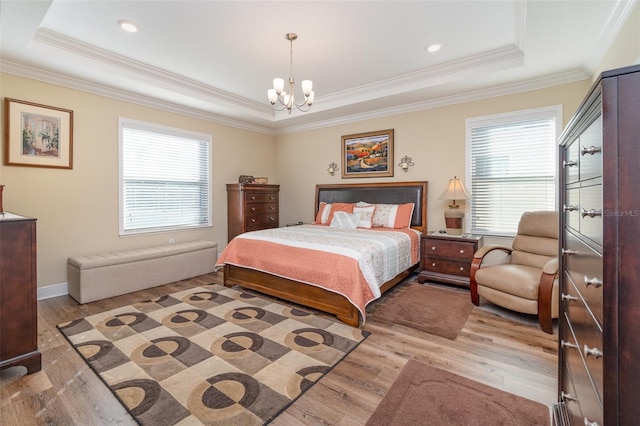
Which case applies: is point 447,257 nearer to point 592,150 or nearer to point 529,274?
point 529,274

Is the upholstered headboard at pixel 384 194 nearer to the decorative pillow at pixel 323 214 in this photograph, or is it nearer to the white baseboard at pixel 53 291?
the decorative pillow at pixel 323 214

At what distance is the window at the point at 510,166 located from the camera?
3748mm

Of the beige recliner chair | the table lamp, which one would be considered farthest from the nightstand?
the beige recliner chair

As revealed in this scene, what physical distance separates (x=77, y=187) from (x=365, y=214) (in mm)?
3928

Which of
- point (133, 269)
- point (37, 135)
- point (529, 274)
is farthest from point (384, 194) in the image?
point (37, 135)

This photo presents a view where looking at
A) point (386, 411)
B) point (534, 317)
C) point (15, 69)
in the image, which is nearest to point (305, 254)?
point (386, 411)

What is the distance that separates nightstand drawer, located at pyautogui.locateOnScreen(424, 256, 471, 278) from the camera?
381 centimetres

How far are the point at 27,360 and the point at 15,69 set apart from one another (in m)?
3.19

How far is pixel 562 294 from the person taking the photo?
1441 mm

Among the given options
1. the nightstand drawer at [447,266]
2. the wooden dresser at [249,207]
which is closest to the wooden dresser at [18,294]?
the wooden dresser at [249,207]

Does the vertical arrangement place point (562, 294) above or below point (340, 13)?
below

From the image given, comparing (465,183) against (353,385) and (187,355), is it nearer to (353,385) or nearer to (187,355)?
(353,385)

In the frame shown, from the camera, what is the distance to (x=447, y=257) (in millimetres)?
3912

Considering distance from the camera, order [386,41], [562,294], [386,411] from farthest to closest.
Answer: [386,41] < [386,411] < [562,294]
